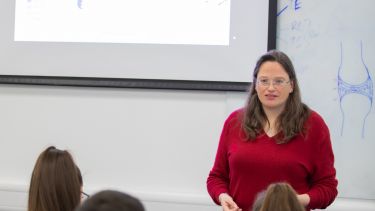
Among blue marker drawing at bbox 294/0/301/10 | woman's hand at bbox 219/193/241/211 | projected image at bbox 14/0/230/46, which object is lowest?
woman's hand at bbox 219/193/241/211

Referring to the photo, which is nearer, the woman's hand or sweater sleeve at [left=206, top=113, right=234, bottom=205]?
the woman's hand

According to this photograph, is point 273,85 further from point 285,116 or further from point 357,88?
point 357,88

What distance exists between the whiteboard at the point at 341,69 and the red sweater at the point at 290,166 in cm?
76

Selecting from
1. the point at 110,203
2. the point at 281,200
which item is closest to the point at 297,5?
the point at 281,200

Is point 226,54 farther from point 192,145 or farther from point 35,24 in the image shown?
point 35,24

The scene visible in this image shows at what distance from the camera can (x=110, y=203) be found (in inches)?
36.8

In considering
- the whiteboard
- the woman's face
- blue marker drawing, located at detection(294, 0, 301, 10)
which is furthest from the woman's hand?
blue marker drawing, located at detection(294, 0, 301, 10)

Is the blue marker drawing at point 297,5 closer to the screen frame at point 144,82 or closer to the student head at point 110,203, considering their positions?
the screen frame at point 144,82

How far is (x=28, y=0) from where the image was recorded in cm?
289

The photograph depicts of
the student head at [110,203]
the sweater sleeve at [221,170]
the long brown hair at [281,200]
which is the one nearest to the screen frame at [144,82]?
the sweater sleeve at [221,170]

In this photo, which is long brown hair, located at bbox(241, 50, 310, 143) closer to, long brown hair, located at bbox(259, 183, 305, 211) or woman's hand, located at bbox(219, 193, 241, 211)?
woman's hand, located at bbox(219, 193, 241, 211)

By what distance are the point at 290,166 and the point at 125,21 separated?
1.43m

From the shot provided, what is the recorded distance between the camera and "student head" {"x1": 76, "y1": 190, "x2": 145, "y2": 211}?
92 centimetres

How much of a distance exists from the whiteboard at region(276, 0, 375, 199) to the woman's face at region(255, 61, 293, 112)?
0.77 metres
